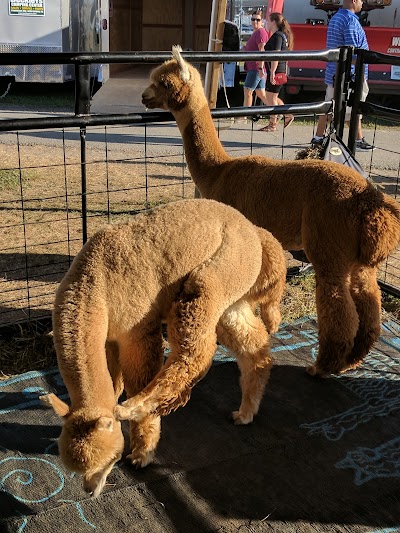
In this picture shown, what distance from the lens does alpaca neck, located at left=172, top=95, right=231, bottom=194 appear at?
4.46 meters

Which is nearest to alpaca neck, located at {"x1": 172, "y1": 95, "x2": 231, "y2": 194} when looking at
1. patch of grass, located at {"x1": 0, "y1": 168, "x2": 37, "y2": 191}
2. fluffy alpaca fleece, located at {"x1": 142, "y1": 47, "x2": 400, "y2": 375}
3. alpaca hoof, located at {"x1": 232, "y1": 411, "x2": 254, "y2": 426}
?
fluffy alpaca fleece, located at {"x1": 142, "y1": 47, "x2": 400, "y2": 375}

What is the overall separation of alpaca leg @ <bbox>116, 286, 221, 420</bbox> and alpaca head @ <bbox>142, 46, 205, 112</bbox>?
1959 millimetres

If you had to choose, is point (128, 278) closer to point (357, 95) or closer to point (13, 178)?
point (357, 95)

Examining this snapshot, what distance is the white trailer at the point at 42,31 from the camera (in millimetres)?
13977

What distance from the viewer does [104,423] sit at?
2383 millimetres

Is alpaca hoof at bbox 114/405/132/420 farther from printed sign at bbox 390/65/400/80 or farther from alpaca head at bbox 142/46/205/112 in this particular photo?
printed sign at bbox 390/65/400/80

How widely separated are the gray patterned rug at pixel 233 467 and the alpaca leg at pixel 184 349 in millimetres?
492

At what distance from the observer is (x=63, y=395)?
379 centimetres

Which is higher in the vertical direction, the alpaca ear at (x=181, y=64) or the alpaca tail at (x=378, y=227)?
the alpaca ear at (x=181, y=64)

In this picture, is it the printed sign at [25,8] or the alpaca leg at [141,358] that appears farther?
the printed sign at [25,8]

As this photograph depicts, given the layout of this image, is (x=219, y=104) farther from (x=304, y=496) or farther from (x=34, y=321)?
(x=304, y=496)

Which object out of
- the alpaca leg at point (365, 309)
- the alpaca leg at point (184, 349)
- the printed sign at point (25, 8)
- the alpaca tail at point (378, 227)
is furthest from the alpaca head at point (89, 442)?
the printed sign at point (25, 8)

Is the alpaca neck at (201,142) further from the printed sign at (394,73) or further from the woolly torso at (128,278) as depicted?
the printed sign at (394,73)

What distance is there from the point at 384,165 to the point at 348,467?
756cm
